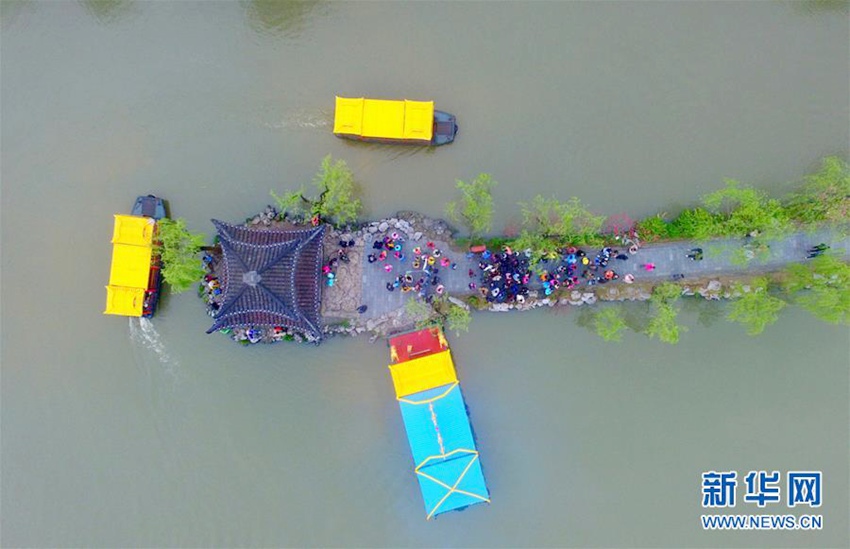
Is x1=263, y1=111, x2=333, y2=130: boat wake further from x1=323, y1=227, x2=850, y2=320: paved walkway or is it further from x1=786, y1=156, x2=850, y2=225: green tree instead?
x1=786, y1=156, x2=850, y2=225: green tree

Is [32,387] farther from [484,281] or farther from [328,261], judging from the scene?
[484,281]

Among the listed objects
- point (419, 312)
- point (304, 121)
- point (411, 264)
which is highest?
Result: point (304, 121)

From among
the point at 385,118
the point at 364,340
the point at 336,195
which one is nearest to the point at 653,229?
the point at 385,118

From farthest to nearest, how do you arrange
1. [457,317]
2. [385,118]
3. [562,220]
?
[385,118], [457,317], [562,220]

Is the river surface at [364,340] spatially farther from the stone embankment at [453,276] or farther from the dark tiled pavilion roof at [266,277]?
the dark tiled pavilion roof at [266,277]

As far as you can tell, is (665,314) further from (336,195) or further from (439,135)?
(336,195)

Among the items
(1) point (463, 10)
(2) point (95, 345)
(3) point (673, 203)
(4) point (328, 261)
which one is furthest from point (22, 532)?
(3) point (673, 203)

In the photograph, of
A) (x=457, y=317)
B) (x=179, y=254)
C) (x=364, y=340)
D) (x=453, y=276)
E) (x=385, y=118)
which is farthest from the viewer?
(x=364, y=340)

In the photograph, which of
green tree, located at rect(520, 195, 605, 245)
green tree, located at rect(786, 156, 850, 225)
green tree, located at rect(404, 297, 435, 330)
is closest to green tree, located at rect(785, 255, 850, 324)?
green tree, located at rect(786, 156, 850, 225)

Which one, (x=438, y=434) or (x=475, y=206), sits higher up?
(x=475, y=206)
